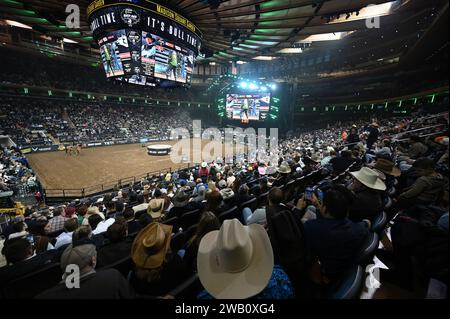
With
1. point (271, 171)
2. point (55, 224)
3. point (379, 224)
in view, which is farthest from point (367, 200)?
point (55, 224)

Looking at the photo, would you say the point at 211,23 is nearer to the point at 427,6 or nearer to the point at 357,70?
the point at 427,6

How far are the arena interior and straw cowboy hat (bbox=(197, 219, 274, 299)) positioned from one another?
0.01 m

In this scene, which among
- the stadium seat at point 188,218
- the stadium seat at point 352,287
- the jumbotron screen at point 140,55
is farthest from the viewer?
the jumbotron screen at point 140,55

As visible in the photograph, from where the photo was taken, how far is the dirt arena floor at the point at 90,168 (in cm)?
1384

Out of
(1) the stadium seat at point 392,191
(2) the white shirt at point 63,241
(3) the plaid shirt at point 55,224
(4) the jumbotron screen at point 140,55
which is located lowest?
(3) the plaid shirt at point 55,224

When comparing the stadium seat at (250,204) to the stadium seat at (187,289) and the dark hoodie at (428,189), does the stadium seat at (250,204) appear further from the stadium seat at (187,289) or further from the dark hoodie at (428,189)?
the dark hoodie at (428,189)

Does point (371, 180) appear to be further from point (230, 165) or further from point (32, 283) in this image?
point (230, 165)

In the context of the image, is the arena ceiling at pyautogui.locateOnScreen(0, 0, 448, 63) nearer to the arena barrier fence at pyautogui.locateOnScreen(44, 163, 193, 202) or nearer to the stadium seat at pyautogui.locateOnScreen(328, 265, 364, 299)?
the arena barrier fence at pyautogui.locateOnScreen(44, 163, 193, 202)

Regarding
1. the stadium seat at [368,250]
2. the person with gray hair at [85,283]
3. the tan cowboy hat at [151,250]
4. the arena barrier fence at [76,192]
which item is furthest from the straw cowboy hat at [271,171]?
the arena barrier fence at [76,192]

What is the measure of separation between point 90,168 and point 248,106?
67.8 ft

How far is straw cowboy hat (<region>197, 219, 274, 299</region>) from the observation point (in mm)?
1727

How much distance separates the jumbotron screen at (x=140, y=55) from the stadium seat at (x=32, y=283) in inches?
456

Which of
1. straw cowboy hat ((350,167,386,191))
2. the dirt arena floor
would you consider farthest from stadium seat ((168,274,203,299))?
the dirt arena floor

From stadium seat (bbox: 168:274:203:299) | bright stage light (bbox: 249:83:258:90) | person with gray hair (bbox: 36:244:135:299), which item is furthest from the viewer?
bright stage light (bbox: 249:83:258:90)
